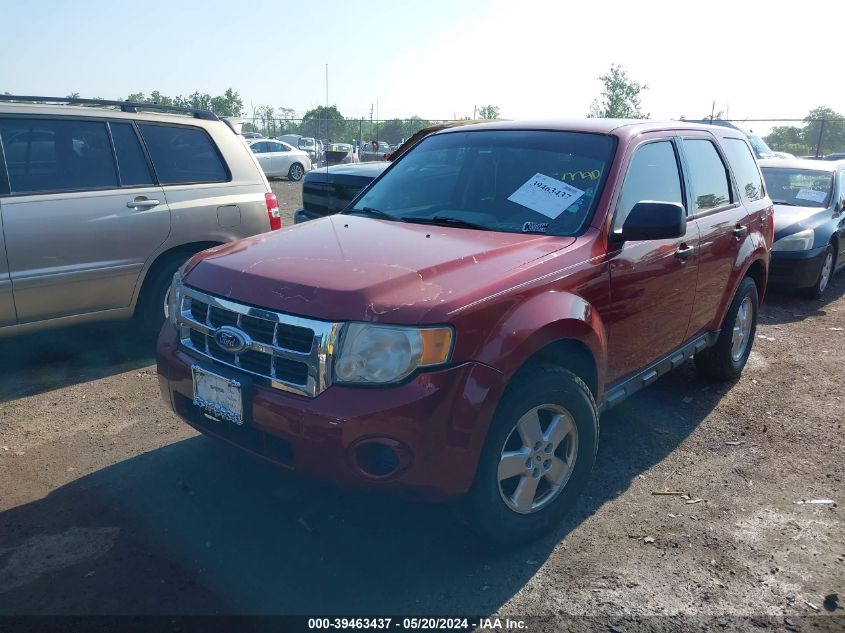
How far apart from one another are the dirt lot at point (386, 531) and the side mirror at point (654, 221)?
1.36 metres

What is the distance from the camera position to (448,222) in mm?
3771

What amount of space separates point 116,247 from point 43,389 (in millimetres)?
1108

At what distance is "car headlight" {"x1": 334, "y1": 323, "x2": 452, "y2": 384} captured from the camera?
2.68m

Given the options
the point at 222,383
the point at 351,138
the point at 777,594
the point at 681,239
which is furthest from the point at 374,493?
the point at 351,138

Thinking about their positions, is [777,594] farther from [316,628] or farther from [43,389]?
[43,389]

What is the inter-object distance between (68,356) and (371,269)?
3697 millimetres

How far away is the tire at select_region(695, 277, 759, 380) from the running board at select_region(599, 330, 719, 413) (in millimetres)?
173

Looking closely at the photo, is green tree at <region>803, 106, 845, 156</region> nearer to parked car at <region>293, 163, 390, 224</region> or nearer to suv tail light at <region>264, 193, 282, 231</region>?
parked car at <region>293, 163, 390, 224</region>

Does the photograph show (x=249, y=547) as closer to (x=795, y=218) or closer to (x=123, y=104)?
(x=123, y=104)

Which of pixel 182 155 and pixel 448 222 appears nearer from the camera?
pixel 448 222

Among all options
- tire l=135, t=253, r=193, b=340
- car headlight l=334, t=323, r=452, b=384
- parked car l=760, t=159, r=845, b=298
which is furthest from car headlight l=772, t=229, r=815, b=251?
car headlight l=334, t=323, r=452, b=384

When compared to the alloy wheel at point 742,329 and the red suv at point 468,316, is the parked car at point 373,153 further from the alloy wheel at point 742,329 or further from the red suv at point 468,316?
the red suv at point 468,316

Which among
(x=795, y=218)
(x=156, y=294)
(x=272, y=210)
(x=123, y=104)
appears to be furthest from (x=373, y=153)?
(x=156, y=294)

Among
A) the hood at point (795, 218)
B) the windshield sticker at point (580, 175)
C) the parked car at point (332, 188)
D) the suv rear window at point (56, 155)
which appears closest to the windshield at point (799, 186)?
the hood at point (795, 218)
